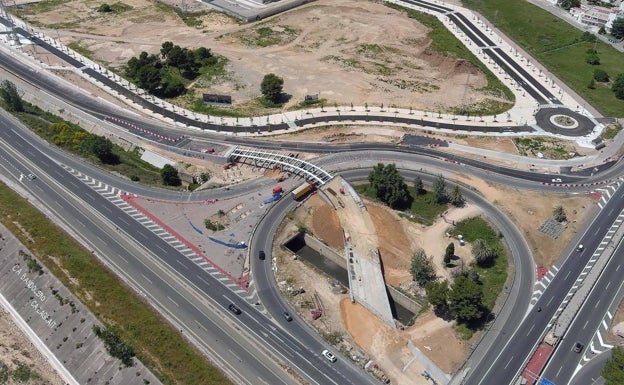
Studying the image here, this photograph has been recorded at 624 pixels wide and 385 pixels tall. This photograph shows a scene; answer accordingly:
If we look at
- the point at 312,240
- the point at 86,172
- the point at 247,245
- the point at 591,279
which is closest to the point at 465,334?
the point at 591,279

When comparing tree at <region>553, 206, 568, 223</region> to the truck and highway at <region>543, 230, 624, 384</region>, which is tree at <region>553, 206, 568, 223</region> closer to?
highway at <region>543, 230, 624, 384</region>

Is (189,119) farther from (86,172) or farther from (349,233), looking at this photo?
(349,233)

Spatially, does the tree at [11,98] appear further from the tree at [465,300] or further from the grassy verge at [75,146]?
the tree at [465,300]

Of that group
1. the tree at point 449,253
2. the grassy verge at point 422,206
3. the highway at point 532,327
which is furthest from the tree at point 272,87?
the highway at point 532,327

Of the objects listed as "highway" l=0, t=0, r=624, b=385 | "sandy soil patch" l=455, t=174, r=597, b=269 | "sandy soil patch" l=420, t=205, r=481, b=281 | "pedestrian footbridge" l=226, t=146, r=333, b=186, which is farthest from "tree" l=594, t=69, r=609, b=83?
"pedestrian footbridge" l=226, t=146, r=333, b=186

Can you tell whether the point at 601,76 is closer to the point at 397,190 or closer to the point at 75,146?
the point at 397,190
